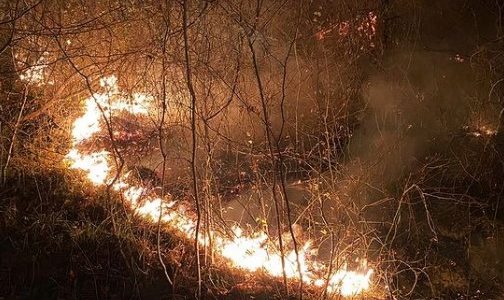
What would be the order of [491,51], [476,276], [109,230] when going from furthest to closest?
1. [491,51]
2. [476,276]
3. [109,230]

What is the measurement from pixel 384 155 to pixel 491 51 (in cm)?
164

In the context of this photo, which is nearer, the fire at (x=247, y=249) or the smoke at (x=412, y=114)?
the fire at (x=247, y=249)

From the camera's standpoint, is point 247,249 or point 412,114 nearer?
point 247,249

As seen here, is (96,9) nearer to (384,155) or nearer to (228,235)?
(228,235)

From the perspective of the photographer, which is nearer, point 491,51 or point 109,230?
point 109,230

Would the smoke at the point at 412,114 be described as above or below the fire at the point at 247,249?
above

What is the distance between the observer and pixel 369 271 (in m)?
4.20

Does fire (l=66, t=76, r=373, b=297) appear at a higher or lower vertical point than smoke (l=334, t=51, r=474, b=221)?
lower

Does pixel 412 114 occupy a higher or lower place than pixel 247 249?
higher

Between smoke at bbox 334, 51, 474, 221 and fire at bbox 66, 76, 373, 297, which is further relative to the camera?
smoke at bbox 334, 51, 474, 221

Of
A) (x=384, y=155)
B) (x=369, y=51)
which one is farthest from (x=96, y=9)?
(x=384, y=155)

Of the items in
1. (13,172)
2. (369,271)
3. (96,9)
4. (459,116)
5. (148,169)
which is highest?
(96,9)

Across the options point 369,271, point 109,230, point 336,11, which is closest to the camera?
point 369,271

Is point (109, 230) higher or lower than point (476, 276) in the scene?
higher
